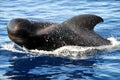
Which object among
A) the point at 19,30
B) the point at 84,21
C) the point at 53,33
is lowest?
the point at 19,30

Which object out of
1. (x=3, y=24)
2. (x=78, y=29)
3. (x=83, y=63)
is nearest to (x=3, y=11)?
(x=3, y=24)

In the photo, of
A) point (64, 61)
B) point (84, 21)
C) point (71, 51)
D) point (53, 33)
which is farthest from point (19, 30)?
point (84, 21)

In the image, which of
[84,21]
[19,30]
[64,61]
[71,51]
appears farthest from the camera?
[84,21]

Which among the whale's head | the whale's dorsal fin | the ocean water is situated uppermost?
the whale's dorsal fin

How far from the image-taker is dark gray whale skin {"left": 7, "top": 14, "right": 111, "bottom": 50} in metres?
10.3

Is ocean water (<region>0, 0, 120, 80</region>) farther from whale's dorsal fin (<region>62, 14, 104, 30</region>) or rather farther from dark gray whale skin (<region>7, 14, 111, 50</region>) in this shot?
whale's dorsal fin (<region>62, 14, 104, 30</region>)

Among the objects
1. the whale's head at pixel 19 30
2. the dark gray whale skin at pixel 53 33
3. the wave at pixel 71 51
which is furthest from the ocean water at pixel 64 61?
the whale's head at pixel 19 30

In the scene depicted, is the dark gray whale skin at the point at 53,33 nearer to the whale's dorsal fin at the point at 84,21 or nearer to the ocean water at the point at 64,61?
the whale's dorsal fin at the point at 84,21

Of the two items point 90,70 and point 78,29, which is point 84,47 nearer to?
point 78,29

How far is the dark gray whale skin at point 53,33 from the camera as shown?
1029 cm

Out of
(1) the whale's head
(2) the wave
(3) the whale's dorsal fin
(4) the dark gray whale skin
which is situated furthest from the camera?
(3) the whale's dorsal fin

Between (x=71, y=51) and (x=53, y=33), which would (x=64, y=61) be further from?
(x=53, y=33)

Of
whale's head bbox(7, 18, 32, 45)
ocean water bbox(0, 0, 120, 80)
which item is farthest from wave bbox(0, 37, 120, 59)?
whale's head bbox(7, 18, 32, 45)

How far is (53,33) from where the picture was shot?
11039mm
